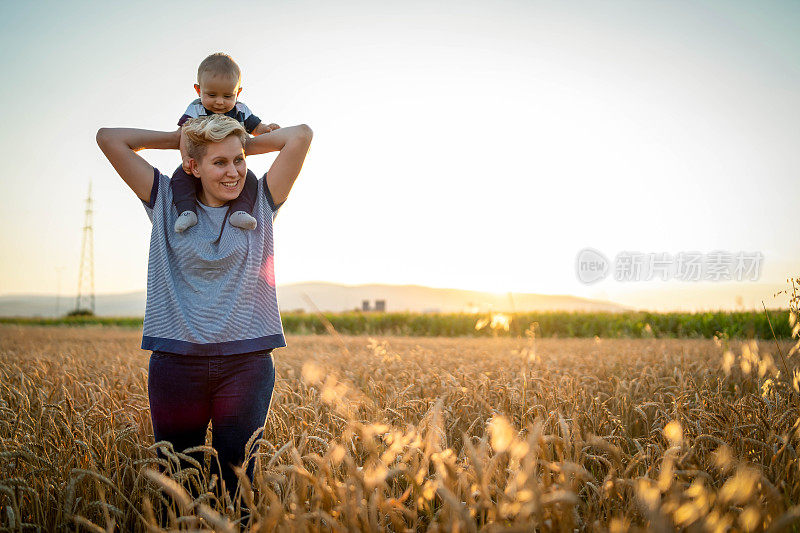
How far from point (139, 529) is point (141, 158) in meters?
1.70

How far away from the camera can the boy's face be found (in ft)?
9.89

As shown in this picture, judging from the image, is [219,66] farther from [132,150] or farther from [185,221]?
[185,221]

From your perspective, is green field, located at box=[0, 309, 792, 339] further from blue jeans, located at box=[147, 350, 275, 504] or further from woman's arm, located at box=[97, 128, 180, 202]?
woman's arm, located at box=[97, 128, 180, 202]

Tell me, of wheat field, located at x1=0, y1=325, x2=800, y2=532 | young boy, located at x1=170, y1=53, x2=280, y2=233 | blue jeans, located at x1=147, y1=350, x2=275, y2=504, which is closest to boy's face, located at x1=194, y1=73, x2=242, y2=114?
young boy, located at x1=170, y1=53, x2=280, y2=233

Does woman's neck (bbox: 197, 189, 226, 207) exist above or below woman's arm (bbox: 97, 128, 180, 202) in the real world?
below

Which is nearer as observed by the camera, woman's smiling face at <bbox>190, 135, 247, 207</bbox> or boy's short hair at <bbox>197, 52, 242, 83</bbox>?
woman's smiling face at <bbox>190, 135, 247, 207</bbox>

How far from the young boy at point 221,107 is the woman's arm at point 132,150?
0.44ft

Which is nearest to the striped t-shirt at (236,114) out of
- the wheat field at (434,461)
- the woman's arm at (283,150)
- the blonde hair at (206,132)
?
the woman's arm at (283,150)

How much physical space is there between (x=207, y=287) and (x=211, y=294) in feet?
0.15

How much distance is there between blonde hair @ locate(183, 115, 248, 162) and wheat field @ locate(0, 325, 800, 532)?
4.51 feet

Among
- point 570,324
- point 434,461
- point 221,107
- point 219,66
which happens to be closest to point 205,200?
point 221,107

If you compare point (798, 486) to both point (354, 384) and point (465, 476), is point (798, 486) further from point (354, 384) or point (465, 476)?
point (354, 384)

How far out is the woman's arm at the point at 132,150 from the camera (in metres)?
2.41

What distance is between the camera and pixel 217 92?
306cm
